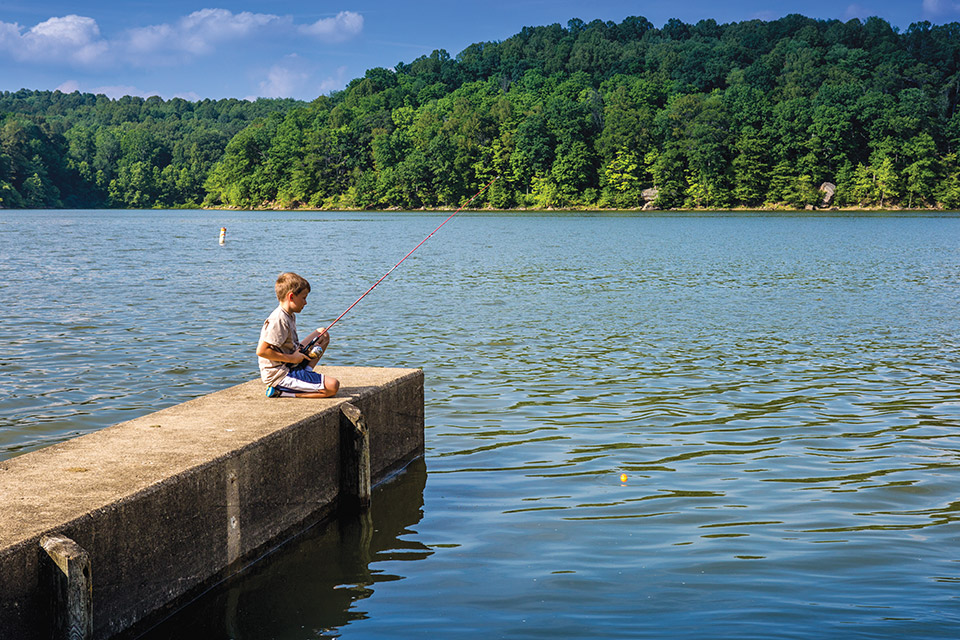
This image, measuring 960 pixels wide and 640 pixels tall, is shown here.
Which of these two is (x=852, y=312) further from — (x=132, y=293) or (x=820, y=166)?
(x=820, y=166)

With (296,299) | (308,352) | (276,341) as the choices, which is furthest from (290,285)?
(308,352)

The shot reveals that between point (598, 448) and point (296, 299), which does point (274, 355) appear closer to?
point (296, 299)

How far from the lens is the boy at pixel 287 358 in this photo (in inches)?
293

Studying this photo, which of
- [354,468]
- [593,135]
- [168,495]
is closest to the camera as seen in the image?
[168,495]

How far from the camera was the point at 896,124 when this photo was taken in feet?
353

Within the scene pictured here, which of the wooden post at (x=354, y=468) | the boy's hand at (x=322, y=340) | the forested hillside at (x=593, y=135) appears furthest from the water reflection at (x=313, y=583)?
the forested hillside at (x=593, y=135)

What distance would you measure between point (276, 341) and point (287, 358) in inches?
6.4

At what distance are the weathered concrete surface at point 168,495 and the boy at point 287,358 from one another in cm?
15

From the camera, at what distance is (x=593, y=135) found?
420ft

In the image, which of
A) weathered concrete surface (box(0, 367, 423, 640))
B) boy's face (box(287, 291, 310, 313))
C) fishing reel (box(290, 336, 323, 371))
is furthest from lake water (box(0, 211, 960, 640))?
boy's face (box(287, 291, 310, 313))

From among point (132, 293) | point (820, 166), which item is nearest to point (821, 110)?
point (820, 166)

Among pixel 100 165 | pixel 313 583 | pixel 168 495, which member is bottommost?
pixel 313 583

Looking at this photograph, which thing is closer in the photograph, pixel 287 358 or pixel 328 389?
pixel 328 389

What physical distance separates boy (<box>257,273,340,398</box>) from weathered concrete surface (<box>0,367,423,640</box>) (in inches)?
6.1
